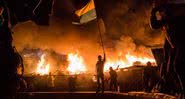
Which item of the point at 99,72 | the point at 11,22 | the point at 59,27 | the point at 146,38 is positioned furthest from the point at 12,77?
the point at 146,38

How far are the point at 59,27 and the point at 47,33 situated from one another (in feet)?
5.23

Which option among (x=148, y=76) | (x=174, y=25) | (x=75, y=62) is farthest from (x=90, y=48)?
(x=174, y=25)

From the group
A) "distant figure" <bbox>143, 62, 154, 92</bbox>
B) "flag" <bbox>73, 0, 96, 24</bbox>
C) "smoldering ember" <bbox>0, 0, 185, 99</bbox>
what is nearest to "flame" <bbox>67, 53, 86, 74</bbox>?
"smoldering ember" <bbox>0, 0, 185, 99</bbox>

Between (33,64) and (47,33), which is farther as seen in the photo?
(33,64)

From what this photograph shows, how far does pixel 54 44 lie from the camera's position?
41688mm

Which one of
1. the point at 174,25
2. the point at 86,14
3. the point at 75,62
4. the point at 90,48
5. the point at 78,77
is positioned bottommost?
the point at 78,77

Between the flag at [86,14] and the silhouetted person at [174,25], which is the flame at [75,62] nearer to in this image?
the flag at [86,14]

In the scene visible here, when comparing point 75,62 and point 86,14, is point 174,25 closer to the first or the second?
point 86,14

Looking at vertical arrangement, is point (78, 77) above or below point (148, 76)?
above

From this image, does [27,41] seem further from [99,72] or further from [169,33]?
[169,33]

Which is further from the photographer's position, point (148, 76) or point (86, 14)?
point (148, 76)

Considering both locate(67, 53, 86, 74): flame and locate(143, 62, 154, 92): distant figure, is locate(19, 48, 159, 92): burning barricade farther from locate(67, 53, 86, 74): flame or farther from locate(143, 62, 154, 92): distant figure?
locate(143, 62, 154, 92): distant figure

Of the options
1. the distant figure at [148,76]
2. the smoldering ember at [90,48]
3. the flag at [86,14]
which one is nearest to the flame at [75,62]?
the smoldering ember at [90,48]

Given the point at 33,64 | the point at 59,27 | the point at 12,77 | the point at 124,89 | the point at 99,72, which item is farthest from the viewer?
the point at 33,64
